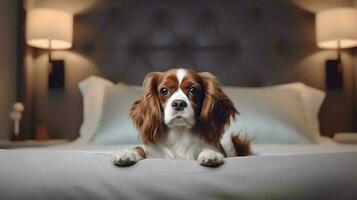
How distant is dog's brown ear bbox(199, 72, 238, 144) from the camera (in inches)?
38.7

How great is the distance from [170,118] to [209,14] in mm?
1626

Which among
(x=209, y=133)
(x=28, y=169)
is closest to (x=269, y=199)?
(x=209, y=133)

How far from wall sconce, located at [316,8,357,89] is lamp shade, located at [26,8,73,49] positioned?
4.75 ft

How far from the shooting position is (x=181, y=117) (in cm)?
95

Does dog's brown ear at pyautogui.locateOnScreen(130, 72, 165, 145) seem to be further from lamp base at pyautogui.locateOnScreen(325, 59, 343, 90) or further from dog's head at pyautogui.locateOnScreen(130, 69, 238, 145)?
lamp base at pyautogui.locateOnScreen(325, 59, 343, 90)

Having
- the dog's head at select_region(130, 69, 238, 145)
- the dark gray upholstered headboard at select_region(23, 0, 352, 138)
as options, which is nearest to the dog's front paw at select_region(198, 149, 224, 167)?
the dog's head at select_region(130, 69, 238, 145)

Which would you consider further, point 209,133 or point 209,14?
point 209,14

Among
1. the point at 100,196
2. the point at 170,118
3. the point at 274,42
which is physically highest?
the point at 274,42

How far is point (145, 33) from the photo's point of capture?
246 centimetres

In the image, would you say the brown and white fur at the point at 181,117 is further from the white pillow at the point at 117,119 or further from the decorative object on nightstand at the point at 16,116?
the decorative object on nightstand at the point at 16,116

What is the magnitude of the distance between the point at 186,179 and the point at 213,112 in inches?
9.4

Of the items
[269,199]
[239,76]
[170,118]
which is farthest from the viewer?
[239,76]

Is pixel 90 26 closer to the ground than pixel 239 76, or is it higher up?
higher up

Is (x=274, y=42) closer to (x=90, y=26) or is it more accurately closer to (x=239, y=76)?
(x=239, y=76)
